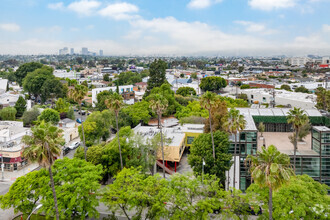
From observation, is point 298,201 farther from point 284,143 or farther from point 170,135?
point 170,135

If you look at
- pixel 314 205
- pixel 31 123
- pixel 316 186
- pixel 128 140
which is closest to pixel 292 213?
pixel 314 205

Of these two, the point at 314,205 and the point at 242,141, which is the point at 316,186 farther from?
the point at 242,141

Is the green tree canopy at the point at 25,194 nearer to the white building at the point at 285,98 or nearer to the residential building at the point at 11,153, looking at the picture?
the residential building at the point at 11,153

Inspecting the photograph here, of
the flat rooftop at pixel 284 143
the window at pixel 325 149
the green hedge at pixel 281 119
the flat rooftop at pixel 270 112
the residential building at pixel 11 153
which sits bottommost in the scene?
the residential building at pixel 11 153

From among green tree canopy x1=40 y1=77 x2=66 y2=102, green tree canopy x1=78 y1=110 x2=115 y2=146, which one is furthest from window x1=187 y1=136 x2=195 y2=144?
green tree canopy x1=40 y1=77 x2=66 y2=102

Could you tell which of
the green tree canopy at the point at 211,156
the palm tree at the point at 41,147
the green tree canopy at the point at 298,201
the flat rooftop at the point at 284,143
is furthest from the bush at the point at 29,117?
the green tree canopy at the point at 298,201
